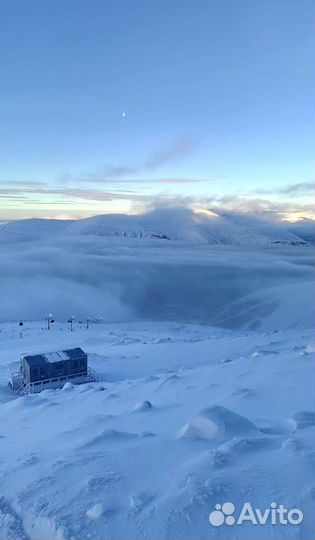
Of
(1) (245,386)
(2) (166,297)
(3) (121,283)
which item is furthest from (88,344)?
(3) (121,283)

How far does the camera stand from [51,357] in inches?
923

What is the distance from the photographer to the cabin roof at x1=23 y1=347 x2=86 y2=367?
2241 centimetres

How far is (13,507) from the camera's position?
582cm

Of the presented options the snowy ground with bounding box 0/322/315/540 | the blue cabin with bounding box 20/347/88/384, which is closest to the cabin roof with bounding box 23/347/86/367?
the blue cabin with bounding box 20/347/88/384

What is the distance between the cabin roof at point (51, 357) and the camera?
22.4 m

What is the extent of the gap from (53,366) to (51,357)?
638 millimetres

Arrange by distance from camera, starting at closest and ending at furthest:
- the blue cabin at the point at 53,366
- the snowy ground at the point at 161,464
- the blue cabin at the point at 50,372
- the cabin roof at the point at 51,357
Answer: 1. the snowy ground at the point at 161,464
2. the blue cabin at the point at 50,372
3. the blue cabin at the point at 53,366
4. the cabin roof at the point at 51,357

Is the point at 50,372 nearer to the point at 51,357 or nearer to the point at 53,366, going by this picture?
the point at 53,366

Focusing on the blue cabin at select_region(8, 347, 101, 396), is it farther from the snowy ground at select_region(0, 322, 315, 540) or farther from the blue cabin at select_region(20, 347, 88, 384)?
the snowy ground at select_region(0, 322, 315, 540)

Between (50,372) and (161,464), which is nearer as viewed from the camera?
(161,464)

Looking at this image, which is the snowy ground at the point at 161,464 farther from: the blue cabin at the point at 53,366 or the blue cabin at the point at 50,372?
the blue cabin at the point at 53,366

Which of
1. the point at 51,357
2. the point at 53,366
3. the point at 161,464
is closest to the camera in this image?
the point at 161,464

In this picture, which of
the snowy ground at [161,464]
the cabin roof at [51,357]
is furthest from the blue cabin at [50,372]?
the snowy ground at [161,464]

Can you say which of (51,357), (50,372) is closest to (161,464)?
(50,372)
